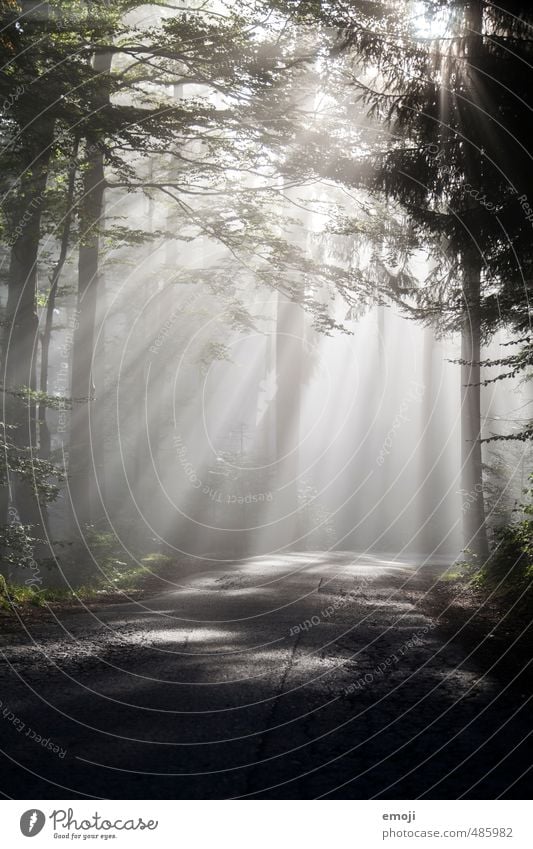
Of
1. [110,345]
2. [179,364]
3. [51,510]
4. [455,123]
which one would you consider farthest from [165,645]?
[51,510]

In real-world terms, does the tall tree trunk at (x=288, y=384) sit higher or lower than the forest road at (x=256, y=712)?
higher

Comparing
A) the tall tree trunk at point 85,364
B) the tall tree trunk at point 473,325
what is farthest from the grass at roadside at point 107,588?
the tall tree trunk at point 473,325

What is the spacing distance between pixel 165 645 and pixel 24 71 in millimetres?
8785

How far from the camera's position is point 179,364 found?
34.0 meters

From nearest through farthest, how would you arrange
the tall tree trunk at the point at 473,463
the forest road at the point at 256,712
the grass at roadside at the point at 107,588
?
the forest road at the point at 256,712 → the grass at roadside at the point at 107,588 → the tall tree trunk at the point at 473,463

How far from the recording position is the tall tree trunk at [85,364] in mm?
16403

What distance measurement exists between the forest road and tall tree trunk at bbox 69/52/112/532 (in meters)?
8.05

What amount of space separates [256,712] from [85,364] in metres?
13.0

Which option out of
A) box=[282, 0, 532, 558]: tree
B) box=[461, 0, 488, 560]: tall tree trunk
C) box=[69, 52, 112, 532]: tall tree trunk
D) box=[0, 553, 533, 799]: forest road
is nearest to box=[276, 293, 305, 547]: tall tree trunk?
box=[461, 0, 488, 560]: tall tree trunk

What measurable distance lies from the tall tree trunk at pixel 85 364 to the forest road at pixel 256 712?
26.4ft

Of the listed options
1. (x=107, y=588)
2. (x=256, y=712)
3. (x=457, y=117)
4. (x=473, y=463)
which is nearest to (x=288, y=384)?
(x=473, y=463)

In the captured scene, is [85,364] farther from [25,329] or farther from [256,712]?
[256,712]

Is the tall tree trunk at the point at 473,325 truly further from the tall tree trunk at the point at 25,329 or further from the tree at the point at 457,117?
the tall tree trunk at the point at 25,329

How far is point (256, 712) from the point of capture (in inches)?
205
